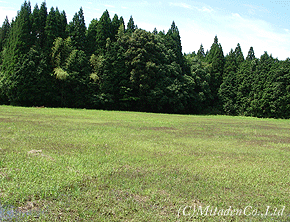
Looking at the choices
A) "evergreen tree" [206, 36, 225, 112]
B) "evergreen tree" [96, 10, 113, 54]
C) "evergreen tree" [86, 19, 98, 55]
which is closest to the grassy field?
"evergreen tree" [86, 19, 98, 55]

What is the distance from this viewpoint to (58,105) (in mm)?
45625

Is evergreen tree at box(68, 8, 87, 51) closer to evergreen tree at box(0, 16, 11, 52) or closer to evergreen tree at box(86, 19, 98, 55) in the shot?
evergreen tree at box(86, 19, 98, 55)

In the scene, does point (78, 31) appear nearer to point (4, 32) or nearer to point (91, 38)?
point (91, 38)

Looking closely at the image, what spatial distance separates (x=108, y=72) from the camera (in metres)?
48.0

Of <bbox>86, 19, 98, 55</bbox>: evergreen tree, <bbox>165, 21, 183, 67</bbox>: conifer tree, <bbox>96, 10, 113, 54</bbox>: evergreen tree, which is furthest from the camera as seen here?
<bbox>165, 21, 183, 67</bbox>: conifer tree

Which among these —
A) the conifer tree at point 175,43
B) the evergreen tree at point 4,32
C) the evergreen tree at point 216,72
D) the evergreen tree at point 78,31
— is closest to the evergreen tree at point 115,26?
the evergreen tree at point 78,31

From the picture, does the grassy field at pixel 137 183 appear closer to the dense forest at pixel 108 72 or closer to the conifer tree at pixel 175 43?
the dense forest at pixel 108 72

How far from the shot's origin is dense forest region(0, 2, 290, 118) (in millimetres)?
44188

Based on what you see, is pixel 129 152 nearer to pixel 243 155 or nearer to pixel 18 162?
pixel 18 162

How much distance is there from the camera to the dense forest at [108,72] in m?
44.2

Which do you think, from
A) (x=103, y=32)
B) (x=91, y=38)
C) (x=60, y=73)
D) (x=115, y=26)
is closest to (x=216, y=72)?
(x=115, y=26)

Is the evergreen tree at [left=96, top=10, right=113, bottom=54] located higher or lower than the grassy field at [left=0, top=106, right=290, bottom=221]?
higher

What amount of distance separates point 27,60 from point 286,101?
1829 inches

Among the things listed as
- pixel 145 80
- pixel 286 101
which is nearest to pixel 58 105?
pixel 145 80
